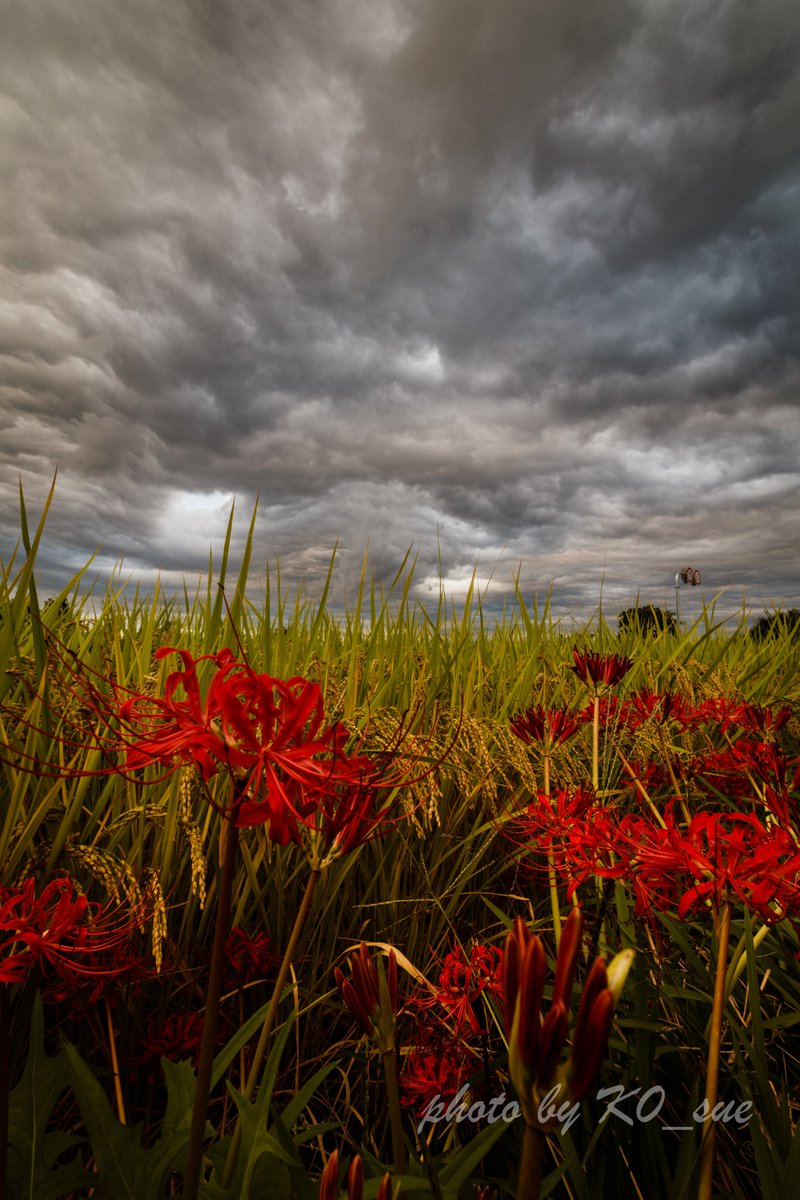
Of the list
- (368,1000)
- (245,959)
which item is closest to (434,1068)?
(245,959)

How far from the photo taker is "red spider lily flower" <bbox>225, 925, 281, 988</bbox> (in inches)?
77.7

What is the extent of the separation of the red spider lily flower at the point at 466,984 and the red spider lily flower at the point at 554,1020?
4.41 feet

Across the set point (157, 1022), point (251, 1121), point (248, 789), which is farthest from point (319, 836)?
point (157, 1022)

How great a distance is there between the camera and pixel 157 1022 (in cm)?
193

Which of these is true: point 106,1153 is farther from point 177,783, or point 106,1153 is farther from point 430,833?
point 430,833

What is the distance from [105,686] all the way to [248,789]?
6.23 ft

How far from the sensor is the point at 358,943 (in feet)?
4.90

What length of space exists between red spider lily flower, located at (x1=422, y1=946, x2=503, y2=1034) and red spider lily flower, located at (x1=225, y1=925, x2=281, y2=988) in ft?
1.83

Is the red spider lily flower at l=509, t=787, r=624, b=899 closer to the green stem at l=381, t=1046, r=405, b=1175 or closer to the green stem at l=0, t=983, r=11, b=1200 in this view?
the green stem at l=381, t=1046, r=405, b=1175

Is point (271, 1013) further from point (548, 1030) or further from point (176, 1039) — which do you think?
point (176, 1039)

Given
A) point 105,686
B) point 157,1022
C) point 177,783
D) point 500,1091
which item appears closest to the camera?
point 500,1091

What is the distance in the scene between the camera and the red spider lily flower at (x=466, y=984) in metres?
1.81

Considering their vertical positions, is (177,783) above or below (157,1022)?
above

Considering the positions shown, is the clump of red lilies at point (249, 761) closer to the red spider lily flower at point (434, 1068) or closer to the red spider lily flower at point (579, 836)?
the red spider lily flower at point (579, 836)
